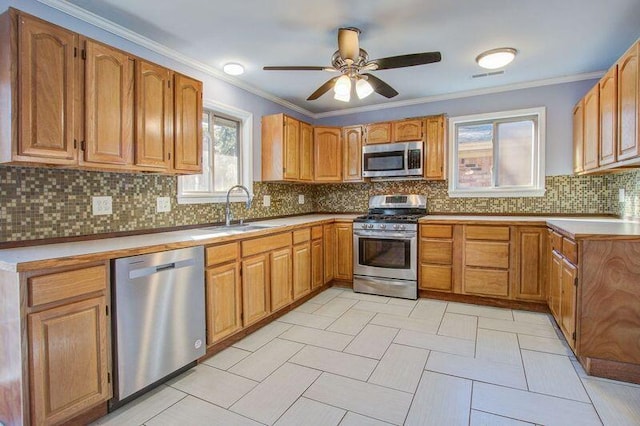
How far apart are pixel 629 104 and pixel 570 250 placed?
1044 millimetres

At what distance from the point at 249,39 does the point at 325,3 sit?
781mm

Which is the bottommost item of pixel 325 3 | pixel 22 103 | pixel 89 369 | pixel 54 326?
pixel 89 369

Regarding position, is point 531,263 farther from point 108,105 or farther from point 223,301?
point 108,105

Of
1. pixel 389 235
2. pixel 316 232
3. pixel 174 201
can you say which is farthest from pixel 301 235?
pixel 174 201

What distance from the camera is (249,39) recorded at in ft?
8.91

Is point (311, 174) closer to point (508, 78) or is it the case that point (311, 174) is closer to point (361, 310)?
point (361, 310)

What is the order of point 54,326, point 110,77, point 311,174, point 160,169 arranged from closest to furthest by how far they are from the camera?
point 54,326 → point 110,77 → point 160,169 → point 311,174

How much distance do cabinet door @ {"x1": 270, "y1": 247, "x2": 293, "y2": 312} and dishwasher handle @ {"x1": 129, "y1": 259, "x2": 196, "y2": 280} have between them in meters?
1.00

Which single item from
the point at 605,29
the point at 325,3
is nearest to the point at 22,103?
the point at 325,3

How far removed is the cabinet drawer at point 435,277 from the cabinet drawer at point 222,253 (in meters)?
2.18

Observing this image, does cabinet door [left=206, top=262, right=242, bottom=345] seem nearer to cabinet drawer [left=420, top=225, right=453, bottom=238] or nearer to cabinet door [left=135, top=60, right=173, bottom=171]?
cabinet door [left=135, top=60, right=173, bottom=171]

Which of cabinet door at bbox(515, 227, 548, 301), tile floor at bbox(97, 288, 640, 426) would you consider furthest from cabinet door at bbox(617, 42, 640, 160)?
tile floor at bbox(97, 288, 640, 426)

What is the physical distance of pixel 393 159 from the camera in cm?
425

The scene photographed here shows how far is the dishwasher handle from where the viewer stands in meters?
1.92
